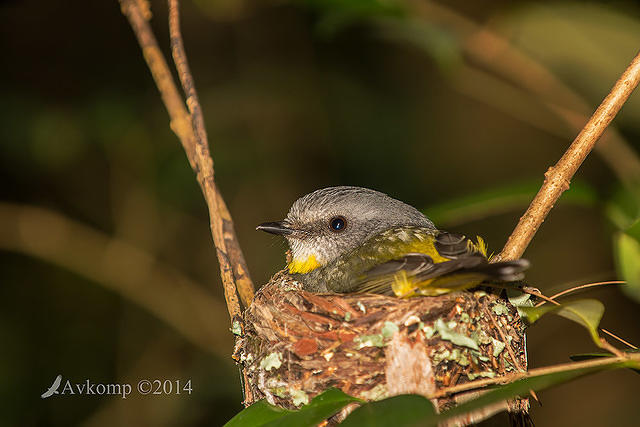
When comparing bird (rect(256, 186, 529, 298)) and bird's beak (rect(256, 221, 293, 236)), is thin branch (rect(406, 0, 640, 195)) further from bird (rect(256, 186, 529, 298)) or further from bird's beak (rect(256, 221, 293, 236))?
bird's beak (rect(256, 221, 293, 236))

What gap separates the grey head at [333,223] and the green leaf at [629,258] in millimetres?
1565

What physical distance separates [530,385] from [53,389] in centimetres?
517

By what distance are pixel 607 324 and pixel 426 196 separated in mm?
2428

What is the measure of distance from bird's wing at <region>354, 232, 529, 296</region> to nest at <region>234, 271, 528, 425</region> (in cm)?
10

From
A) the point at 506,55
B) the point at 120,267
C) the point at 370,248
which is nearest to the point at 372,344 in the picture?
the point at 370,248

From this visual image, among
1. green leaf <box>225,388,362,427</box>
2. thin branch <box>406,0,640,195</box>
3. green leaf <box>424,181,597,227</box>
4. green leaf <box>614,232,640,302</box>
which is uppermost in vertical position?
thin branch <box>406,0,640,195</box>

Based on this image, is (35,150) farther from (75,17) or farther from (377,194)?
(377,194)

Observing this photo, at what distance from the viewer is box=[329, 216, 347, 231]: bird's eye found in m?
3.92

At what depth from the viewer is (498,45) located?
452 centimetres

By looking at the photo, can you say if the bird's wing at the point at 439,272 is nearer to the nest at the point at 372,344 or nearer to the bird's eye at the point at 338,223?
the nest at the point at 372,344

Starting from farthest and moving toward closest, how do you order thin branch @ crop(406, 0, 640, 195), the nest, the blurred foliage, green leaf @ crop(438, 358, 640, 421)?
the blurred foliage, thin branch @ crop(406, 0, 640, 195), the nest, green leaf @ crop(438, 358, 640, 421)

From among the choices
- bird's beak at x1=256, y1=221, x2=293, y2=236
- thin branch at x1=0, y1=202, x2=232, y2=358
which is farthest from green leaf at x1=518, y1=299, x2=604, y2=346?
thin branch at x1=0, y1=202, x2=232, y2=358

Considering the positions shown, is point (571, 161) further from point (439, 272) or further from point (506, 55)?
point (506, 55)

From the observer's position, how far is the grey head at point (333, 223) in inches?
154
